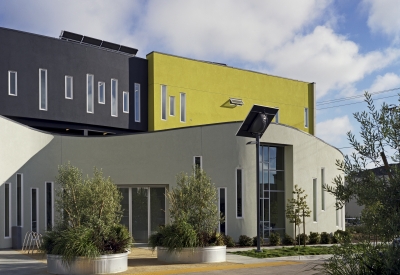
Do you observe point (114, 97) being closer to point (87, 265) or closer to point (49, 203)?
point (49, 203)

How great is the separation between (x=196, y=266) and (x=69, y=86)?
15.2 m

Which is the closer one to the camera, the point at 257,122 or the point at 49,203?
the point at 257,122

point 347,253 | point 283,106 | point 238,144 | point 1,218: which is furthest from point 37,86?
point 347,253

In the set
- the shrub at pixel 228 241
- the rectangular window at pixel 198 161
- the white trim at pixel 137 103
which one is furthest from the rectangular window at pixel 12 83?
the shrub at pixel 228 241

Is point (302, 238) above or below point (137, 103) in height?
below

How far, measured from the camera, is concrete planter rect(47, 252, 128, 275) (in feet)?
50.6

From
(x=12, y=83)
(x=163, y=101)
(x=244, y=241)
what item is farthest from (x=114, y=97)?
(x=244, y=241)

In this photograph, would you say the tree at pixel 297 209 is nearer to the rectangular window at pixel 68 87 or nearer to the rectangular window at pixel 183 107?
the rectangular window at pixel 183 107

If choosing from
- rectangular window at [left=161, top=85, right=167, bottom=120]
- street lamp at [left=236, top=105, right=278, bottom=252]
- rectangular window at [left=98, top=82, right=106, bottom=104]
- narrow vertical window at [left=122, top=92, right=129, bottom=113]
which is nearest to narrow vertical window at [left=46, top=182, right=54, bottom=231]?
rectangular window at [left=98, top=82, right=106, bottom=104]

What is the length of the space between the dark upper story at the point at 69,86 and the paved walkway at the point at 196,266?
963cm

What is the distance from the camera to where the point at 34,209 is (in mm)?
24500

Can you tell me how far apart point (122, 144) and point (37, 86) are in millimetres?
5812

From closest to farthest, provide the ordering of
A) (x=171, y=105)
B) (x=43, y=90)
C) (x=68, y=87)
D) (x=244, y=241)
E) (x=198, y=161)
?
(x=244, y=241), (x=198, y=161), (x=43, y=90), (x=68, y=87), (x=171, y=105)

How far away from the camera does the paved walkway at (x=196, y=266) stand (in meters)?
16.1
